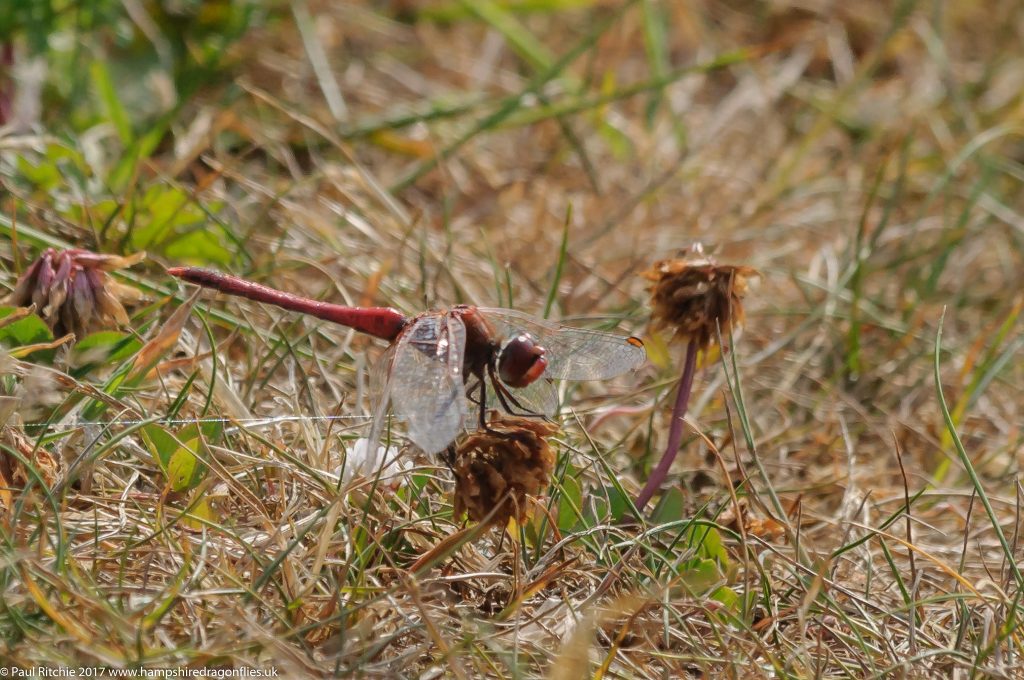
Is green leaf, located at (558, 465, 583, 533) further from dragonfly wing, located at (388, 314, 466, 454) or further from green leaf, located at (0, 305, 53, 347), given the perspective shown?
green leaf, located at (0, 305, 53, 347)

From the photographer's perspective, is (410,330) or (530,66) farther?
(530,66)

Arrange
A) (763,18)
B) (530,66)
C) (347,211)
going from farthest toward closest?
(763,18) < (530,66) < (347,211)

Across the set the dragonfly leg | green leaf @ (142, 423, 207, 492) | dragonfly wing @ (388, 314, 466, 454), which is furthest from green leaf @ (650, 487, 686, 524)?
green leaf @ (142, 423, 207, 492)

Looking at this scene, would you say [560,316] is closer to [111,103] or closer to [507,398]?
[507,398]

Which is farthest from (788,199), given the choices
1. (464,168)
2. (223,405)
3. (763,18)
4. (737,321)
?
(223,405)

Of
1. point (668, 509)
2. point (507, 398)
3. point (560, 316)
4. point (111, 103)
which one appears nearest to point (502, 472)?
point (507, 398)

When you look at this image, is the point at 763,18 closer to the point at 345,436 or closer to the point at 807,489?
the point at 807,489

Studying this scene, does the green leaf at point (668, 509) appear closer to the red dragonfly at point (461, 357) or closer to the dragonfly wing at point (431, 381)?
the red dragonfly at point (461, 357)

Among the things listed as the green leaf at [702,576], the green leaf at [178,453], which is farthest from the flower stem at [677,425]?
the green leaf at [178,453]
